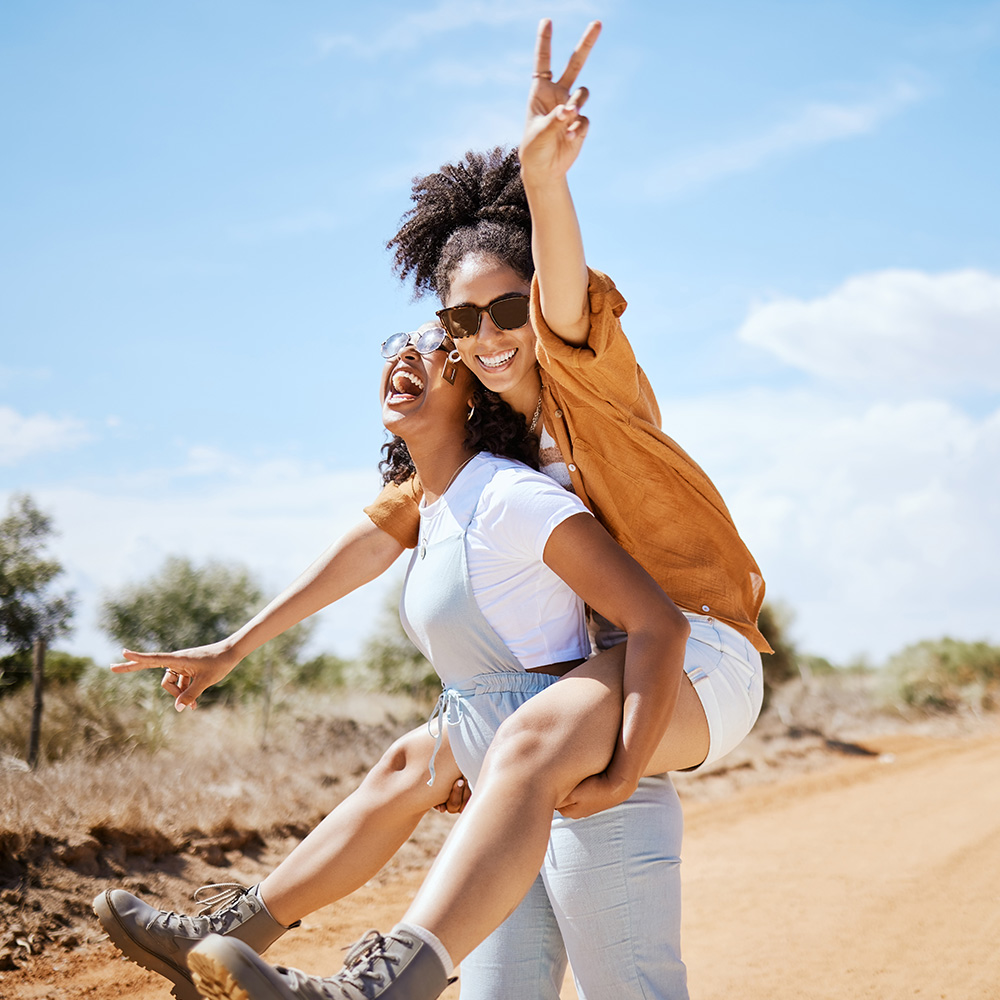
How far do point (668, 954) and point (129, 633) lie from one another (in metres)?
12.5

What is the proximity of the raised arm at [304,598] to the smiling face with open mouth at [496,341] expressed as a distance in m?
0.71

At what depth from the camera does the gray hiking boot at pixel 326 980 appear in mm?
1820

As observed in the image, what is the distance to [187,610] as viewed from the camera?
13.6m

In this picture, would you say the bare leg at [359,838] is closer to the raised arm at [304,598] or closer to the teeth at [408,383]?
the raised arm at [304,598]

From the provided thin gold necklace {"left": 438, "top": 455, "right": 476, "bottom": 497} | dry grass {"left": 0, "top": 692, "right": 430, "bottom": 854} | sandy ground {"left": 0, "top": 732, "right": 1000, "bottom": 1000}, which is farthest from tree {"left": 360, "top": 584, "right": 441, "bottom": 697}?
thin gold necklace {"left": 438, "top": 455, "right": 476, "bottom": 497}

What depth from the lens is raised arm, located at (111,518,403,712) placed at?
3.23 meters

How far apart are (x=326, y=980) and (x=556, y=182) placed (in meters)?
1.77

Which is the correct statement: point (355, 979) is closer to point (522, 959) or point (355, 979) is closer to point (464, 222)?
point (522, 959)

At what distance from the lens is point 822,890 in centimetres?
622

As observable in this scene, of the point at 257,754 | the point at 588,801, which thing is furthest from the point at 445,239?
the point at 257,754

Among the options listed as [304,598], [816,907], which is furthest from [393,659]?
[304,598]

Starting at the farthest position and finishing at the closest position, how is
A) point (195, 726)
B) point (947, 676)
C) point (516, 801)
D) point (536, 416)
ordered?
point (947, 676) < point (195, 726) < point (536, 416) < point (516, 801)

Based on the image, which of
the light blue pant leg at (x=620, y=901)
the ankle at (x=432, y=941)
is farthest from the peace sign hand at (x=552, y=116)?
the ankle at (x=432, y=941)

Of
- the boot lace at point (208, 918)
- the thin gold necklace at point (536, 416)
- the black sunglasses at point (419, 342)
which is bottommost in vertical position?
the boot lace at point (208, 918)
